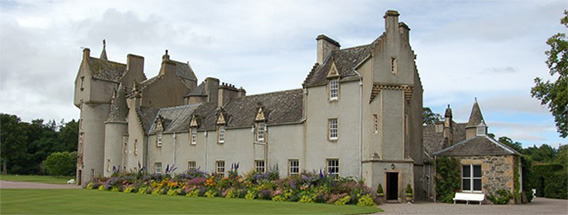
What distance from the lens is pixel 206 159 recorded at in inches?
1623

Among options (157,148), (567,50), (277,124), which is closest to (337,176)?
(277,124)

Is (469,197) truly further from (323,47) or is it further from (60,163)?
(60,163)

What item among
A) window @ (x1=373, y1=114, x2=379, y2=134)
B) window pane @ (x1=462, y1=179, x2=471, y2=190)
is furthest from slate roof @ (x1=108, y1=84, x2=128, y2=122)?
window pane @ (x1=462, y1=179, x2=471, y2=190)

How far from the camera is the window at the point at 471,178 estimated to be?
1203 inches

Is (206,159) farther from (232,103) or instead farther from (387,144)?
(387,144)

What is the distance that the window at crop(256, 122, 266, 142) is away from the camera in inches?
1464

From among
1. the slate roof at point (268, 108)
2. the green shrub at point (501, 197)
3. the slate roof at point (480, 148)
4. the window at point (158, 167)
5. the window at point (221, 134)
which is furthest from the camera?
the window at point (158, 167)

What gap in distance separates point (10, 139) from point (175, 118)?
54.2m

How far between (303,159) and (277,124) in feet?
10.5

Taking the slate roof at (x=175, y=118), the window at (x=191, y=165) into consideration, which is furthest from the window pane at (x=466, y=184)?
the slate roof at (x=175, y=118)

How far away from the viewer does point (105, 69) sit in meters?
53.7

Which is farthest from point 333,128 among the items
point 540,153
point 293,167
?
point 540,153

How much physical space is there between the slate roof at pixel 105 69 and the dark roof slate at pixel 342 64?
85.3 ft

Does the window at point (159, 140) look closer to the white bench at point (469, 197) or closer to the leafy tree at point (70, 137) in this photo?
the white bench at point (469, 197)
